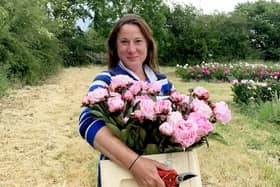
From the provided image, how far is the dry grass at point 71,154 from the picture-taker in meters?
3.71

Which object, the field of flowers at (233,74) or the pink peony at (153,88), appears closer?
the pink peony at (153,88)

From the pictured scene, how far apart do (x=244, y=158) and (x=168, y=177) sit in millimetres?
3231

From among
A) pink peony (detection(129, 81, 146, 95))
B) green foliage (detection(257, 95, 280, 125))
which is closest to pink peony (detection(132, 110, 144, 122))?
pink peony (detection(129, 81, 146, 95))

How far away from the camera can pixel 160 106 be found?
1.21m

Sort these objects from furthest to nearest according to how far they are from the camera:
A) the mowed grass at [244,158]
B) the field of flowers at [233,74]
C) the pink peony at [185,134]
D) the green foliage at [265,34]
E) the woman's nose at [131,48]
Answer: the green foliage at [265,34]
the field of flowers at [233,74]
the mowed grass at [244,158]
the woman's nose at [131,48]
the pink peony at [185,134]

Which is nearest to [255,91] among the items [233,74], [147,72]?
[233,74]

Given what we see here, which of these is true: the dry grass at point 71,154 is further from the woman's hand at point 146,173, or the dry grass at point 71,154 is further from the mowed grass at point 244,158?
the woman's hand at point 146,173

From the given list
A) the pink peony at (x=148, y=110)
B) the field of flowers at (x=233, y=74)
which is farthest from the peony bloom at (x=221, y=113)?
the field of flowers at (x=233, y=74)

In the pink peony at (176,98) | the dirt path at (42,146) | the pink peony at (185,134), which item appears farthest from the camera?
the dirt path at (42,146)

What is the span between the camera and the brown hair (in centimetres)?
150

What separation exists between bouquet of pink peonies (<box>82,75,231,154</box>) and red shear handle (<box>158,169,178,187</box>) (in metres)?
0.07

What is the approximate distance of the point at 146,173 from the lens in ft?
3.87

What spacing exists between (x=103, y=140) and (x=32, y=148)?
12.1 ft

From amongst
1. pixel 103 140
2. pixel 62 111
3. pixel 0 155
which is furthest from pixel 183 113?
pixel 62 111
